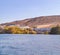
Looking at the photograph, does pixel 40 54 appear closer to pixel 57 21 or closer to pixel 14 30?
pixel 14 30

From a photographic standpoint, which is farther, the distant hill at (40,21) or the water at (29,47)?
the distant hill at (40,21)

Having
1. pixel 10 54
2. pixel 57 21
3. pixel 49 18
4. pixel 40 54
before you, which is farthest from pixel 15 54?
pixel 49 18

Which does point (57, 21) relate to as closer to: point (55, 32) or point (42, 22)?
point (42, 22)

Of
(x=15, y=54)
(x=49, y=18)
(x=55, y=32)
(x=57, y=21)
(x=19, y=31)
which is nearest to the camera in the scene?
(x=15, y=54)

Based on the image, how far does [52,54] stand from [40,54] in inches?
16.2

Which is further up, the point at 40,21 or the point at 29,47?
the point at 29,47

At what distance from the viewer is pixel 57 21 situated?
186 ft

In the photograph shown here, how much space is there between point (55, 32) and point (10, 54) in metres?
23.3

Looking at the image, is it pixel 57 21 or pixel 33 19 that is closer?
pixel 57 21

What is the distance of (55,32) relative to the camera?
30.1 metres

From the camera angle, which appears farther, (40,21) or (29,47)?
(40,21)

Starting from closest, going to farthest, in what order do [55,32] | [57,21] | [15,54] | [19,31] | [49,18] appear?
[15,54] < [55,32] < [19,31] < [57,21] < [49,18]

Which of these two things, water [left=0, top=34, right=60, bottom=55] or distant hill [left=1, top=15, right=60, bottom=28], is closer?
water [left=0, top=34, right=60, bottom=55]

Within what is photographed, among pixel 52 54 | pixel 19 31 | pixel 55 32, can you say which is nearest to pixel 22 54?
pixel 52 54
